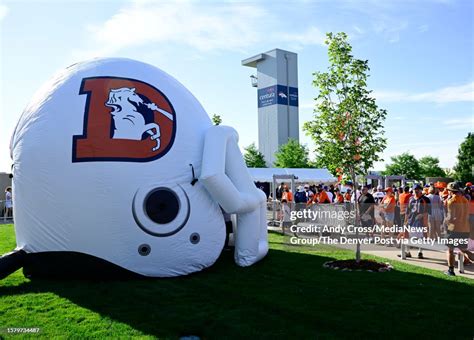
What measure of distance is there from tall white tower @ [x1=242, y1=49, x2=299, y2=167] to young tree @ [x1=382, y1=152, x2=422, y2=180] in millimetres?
16982

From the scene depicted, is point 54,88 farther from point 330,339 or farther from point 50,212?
point 330,339

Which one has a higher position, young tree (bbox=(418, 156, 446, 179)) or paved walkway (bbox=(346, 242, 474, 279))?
young tree (bbox=(418, 156, 446, 179))

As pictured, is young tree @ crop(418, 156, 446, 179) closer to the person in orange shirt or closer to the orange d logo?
the person in orange shirt

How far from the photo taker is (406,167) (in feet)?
227

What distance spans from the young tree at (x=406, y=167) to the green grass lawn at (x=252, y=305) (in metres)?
64.2

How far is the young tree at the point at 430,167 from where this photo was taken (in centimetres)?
7069

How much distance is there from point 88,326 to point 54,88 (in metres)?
4.85

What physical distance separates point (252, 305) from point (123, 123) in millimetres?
3984

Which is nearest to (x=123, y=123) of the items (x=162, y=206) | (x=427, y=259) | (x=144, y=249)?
(x=162, y=206)

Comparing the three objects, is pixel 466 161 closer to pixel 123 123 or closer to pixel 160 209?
pixel 160 209

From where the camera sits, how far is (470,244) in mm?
9148

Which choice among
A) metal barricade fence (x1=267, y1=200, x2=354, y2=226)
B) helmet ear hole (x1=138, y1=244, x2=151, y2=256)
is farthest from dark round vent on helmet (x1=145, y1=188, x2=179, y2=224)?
metal barricade fence (x1=267, y1=200, x2=354, y2=226)

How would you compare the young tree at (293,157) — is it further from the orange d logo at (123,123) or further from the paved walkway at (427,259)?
the orange d logo at (123,123)

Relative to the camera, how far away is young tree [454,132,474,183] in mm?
49719
